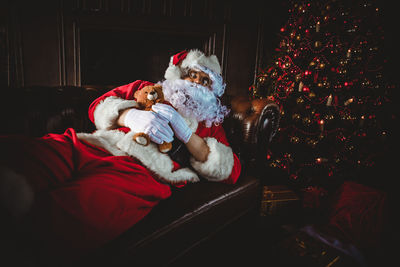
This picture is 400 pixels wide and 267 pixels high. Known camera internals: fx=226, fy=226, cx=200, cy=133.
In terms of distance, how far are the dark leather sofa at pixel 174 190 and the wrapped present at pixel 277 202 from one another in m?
0.40

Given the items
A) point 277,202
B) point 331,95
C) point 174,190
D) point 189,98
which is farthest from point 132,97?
point 331,95

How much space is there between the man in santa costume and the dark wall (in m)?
1.47

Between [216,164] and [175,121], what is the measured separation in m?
0.32

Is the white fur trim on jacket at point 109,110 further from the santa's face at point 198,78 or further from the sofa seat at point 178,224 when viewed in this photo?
the sofa seat at point 178,224

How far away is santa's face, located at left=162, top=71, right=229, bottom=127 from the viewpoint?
133cm

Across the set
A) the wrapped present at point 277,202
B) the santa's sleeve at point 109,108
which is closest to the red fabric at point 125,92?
the santa's sleeve at point 109,108

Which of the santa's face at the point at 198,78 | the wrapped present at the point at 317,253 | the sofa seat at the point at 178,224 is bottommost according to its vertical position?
the wrapped present at the point at 317,253

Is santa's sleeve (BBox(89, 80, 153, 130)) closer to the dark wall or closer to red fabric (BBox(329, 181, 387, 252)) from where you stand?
the dark wall

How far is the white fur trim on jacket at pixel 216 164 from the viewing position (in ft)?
4.09

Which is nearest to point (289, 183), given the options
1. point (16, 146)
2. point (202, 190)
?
point (202, 190)

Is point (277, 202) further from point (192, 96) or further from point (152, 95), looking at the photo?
point (152, 95)

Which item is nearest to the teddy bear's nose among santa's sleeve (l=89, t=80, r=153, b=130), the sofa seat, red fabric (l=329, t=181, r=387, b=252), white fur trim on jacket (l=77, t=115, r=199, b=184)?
santa's sleeve (l=89, t=80, r=153, b=130)

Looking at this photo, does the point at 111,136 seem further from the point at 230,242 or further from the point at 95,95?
the point at 230,242

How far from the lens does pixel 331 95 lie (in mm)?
2324
